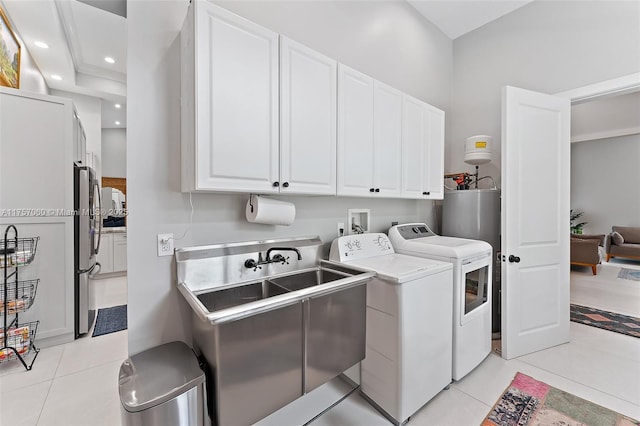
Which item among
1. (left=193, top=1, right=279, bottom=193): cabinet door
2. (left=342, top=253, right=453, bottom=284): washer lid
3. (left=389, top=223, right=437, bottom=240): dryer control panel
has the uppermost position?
(left=193, top=1, right=279, bottom=193): cabinet door

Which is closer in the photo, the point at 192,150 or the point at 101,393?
the point at 192,150

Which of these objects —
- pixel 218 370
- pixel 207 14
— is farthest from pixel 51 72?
pixel 218 370

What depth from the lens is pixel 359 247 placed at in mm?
2160

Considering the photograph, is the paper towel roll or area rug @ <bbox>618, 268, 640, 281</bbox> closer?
the paper towel roll

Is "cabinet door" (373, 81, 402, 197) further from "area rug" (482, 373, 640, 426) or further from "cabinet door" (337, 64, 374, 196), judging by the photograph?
"area rug" (482, 373, 640, 426)

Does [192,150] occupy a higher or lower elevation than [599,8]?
lower

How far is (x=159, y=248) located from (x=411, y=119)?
2.25 meters

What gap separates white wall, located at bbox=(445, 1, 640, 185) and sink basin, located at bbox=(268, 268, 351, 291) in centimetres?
255

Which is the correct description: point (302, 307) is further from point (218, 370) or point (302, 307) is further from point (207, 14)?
point (207, 14)

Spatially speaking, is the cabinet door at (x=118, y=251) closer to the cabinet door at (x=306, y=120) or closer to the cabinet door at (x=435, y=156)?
the cabinet door at (x=306, y=120)

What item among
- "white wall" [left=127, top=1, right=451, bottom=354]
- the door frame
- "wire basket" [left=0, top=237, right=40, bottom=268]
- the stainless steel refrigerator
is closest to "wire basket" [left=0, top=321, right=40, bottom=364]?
the stainless steel refrigerator

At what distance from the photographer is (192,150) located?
1.36m

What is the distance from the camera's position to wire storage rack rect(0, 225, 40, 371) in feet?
7.01

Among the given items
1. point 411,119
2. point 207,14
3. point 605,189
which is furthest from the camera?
point 605,189
